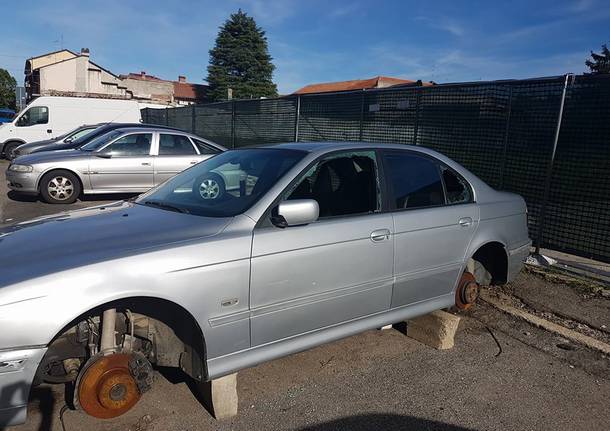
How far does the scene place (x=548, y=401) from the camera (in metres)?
3.01

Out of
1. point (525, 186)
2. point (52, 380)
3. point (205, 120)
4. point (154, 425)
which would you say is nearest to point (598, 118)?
point (525, 186)

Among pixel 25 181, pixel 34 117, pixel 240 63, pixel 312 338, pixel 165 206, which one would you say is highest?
pixel 240 63

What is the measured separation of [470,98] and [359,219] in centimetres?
456

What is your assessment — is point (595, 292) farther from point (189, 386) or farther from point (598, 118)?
point (189, 386)

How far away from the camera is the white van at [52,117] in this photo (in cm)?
1791

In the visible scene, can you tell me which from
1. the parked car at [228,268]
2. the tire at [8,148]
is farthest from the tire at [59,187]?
the tire at [8,148]

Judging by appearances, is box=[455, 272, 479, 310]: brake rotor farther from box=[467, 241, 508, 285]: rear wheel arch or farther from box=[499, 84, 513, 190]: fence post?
box=[499, 84, 513, 190]: fence post

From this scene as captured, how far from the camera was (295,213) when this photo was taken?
2.77 meters

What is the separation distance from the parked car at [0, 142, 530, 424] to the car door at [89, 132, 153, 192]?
5.96 m

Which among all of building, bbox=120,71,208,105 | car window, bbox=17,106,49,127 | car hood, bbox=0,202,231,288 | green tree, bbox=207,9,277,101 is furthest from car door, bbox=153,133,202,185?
green tree, bbox=207,9,277,101

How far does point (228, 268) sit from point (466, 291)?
94.9 inches

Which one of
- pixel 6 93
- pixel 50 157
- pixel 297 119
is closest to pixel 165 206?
pixel 50 157

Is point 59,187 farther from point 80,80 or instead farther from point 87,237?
point 80,80

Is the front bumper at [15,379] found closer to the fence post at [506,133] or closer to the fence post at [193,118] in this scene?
the fence post at [506,133]
